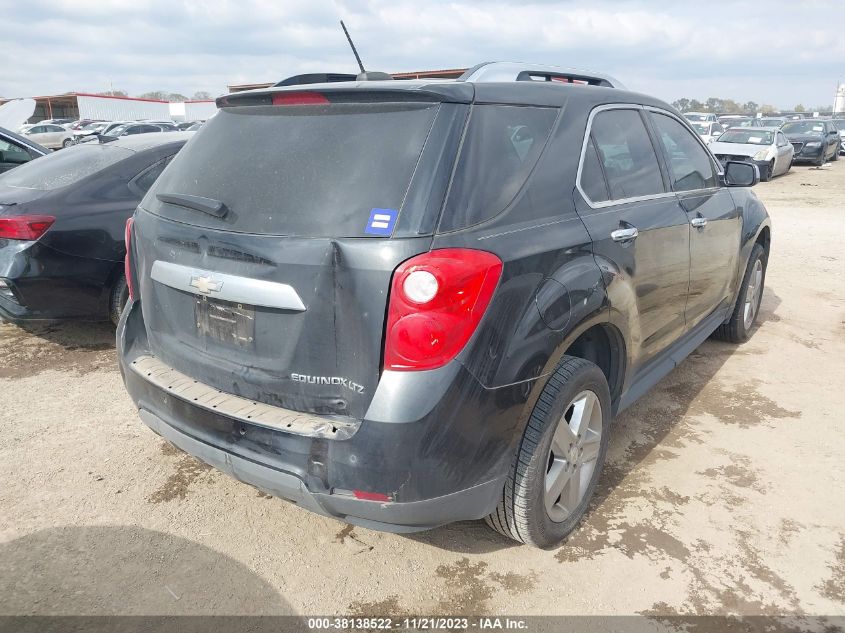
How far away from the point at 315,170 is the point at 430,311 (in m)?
0.66

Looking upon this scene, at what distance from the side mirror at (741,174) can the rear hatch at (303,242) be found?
290 centimetres

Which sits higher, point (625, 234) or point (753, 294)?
point (625, 234)

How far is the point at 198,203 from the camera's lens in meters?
2.42

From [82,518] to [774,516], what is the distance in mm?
3016

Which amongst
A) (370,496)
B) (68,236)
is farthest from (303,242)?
(68,236)

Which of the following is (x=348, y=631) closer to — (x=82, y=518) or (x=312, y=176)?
(x=82, y=518)

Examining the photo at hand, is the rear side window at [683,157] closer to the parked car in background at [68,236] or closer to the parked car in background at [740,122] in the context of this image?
the parked car in background at [68,236]

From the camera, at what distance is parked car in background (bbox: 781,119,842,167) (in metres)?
22.1

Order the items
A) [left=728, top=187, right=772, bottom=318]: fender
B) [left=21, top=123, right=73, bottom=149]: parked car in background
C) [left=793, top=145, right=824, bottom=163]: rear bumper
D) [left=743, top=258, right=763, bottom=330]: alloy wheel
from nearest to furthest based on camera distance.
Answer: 1. [left=728, top=187, right=772, bottom=318]: fender
2. [left=743, top=258, right=763, bottom=330]: alloy wheel
3. [left=793, top=145, right=824, bottom=163]: rear bumper
4. [left=21, top=123, right=73, bottom=149]: parked car in background

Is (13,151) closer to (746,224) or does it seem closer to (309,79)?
(309,79)

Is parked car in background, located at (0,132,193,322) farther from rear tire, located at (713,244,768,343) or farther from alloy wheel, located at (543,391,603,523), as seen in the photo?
rear tire, located at (713,244,768,343)

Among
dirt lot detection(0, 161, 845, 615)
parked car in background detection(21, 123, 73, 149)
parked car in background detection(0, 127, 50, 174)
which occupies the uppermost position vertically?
parked car in background detection(0, 127, 50, 174)

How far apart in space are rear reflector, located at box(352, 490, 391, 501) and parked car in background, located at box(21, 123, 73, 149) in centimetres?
3128

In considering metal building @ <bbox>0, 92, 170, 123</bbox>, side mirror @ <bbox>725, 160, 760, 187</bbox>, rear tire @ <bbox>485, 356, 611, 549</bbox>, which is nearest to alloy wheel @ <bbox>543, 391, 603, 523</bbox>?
rear tire @ <bbox>485, 356, 611, 549</bbox>
